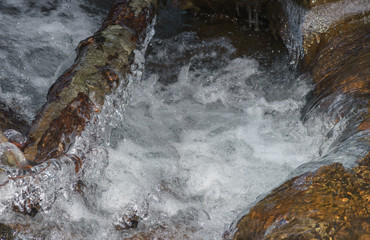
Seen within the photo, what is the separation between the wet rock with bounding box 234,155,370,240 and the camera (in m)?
1.83

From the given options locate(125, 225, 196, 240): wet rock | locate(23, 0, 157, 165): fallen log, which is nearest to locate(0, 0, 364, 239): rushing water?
locate(125, 225, 196, 240): wet rock

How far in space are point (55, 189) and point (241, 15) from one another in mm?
3215

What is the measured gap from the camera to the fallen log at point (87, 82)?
8.68ft

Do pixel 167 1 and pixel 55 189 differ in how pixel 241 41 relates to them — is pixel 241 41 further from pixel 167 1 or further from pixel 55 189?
pixel 55 189

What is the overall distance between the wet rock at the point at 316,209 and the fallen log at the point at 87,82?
1.22 metres

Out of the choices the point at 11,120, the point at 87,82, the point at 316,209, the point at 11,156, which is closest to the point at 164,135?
the point at 87,82

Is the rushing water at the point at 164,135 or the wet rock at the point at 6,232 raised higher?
the rushing water at the point at 164,135

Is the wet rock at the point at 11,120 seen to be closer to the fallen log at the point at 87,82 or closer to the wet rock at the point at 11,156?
the fallen log at the point at 87,82

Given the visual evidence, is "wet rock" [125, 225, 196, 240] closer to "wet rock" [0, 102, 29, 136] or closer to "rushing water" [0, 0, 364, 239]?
"rushing water" [0, 0, 364, 239]

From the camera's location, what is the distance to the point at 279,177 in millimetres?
3047

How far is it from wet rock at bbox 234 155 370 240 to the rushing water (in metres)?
0.55

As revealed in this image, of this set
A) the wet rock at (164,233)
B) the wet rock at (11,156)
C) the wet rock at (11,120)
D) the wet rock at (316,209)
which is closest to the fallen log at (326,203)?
the wet rock at (316,209)

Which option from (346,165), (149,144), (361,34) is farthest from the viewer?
(361,34)

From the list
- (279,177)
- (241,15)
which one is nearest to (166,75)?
(241,15)
